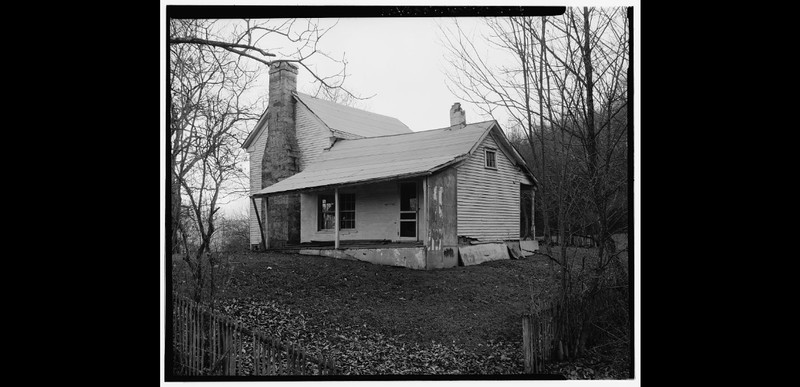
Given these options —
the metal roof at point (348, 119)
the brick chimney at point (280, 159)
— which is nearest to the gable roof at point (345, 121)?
the metal roof at point (348, 119)

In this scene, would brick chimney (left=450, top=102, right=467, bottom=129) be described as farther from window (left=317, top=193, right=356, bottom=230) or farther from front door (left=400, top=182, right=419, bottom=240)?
window (left=317, top=193, right=356, bottom=230)

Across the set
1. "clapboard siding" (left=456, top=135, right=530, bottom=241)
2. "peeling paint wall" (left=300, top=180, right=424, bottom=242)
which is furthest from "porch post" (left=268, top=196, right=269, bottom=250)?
"clapboard siding" (left=456, top=135, right=530, bottom=241)

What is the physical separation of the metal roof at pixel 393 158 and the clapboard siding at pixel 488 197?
16.4 inches

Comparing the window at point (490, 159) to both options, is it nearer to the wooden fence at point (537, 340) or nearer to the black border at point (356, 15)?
the black border at point (356, 15)

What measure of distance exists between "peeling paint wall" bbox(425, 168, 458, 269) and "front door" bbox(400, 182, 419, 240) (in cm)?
121

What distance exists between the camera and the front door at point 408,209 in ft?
33.6

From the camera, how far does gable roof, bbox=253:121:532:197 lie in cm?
901

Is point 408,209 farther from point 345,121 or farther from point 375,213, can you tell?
point 345,121
